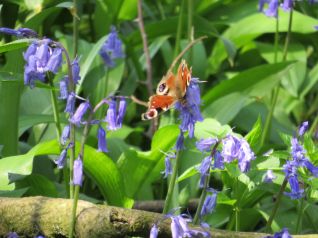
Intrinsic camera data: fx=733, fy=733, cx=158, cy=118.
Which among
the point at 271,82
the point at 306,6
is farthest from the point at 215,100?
the point at 306,6

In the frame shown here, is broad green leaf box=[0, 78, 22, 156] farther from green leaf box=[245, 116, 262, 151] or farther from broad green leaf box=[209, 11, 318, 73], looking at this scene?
broad green leaf box=[209, 11, 318, 73]

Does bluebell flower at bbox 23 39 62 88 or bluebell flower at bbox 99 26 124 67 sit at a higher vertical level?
bluebell flower at bbox 23 39 62 88

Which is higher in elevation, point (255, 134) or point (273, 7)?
point (273, 7)

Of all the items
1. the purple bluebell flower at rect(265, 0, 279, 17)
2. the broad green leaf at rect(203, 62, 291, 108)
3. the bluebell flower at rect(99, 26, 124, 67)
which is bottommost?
the broad green leaf at rect(203, 62, 291, 108)

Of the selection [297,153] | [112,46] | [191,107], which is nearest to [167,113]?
[112,46]

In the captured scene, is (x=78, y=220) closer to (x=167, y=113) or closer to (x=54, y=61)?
(x=54, y=61)

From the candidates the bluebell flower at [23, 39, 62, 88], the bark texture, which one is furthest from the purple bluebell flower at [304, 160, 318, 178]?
the bluebell flower at [23, 39, 62, 88]

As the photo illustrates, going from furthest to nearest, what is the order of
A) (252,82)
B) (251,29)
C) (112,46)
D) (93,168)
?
(251,29) → (252,82) → (112,46) → (93,168)

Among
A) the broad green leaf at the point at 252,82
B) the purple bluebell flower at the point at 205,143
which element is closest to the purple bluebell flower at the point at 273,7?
the broad green leaf at the point at 252,82
